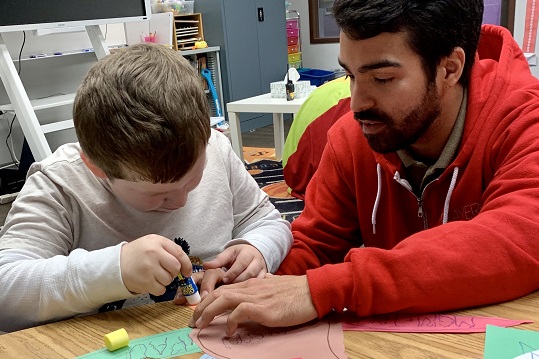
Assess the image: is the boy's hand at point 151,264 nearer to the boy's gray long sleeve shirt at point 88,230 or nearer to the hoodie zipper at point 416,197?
the boy's gray long sleeve shirt at point 88,230

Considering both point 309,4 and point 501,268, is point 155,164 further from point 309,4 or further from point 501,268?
point 309,4

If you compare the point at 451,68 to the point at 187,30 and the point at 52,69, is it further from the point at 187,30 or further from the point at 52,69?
the point at 187,30

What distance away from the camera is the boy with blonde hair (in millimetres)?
735

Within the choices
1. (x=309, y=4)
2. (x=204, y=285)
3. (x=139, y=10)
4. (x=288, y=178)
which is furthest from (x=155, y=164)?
(x=309, y=4)

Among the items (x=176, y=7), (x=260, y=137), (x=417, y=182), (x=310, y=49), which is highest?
(x=176, y=7)

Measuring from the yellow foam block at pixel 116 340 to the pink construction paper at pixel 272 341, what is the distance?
0.27 feet

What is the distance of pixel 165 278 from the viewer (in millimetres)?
736

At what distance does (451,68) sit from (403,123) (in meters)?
0.13

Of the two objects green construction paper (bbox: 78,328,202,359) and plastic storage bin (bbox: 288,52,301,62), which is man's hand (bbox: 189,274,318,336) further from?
plastic storage bin (bbox: 288,52,301,62)

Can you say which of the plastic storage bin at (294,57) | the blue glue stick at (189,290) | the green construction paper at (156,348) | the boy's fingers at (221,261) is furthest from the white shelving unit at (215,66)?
the green construction paper at (156,348)

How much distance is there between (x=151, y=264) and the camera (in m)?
0.73

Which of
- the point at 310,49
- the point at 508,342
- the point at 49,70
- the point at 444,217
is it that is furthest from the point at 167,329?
the point at 310,49

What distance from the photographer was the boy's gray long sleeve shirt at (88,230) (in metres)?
0.76

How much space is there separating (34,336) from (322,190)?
25.2 inches
